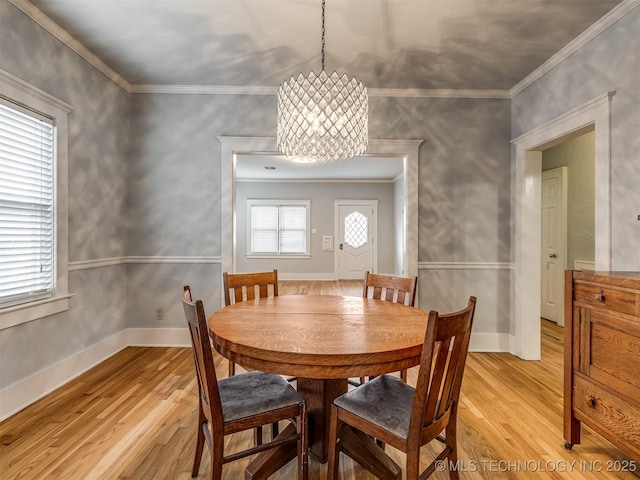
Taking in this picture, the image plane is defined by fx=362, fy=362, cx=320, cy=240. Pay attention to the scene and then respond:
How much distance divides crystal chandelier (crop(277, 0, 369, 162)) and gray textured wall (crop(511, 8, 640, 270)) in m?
1.63

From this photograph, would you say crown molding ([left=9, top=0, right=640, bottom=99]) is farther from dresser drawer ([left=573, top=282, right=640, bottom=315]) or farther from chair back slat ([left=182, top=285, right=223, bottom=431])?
chair back slat ([left=182, top=285, right=223, bottom=431])

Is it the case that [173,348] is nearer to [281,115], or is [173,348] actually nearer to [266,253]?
[281,115]

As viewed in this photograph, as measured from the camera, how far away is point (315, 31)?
8.45ft

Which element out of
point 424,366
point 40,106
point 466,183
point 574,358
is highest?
point 40,106

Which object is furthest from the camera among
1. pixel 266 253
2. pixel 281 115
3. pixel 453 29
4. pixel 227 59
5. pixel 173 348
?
pixel 266 253

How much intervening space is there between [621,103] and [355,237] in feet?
23.0

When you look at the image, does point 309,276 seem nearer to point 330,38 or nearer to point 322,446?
point 330,38

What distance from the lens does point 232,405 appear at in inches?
58.4

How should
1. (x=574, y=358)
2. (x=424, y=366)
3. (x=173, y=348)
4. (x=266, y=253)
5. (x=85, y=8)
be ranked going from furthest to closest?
(x=266, y=253) → (x=173, y=348) → (x=85, y=8) → (x=574, y=358) → (x=424, y=366)

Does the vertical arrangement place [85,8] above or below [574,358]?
above

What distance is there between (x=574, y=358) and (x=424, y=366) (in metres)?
1.23

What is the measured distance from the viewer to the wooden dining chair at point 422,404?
1.23 m

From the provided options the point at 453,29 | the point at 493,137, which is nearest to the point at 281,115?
the point at 453,29

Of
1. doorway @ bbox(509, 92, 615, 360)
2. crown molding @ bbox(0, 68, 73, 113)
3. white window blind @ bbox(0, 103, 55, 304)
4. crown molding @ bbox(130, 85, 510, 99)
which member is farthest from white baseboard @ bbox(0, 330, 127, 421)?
doorway @ bbox(509, 92, 615, 360)
